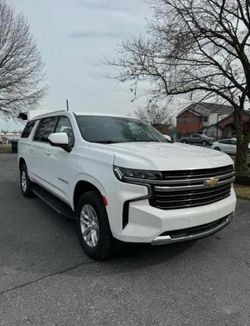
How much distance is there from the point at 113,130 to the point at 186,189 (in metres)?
1.93

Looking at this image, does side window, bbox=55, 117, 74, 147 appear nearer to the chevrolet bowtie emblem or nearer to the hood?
the hood

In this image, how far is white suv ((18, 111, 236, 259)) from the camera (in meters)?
3.31

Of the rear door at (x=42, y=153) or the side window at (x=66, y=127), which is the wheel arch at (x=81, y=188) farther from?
the rear door at (x=42, y=153)

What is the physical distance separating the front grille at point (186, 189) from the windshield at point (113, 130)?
1454 millimetres

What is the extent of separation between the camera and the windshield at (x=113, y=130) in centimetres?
Answer: 464

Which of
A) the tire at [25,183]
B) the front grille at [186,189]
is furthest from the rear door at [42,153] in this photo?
the front grille at [186,189]

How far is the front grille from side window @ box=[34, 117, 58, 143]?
3033mm

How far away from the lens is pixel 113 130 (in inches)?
195

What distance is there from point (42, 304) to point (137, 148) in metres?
2.07

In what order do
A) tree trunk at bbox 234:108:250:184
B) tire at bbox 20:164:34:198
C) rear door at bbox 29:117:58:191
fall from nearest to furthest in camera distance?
rear door at bbox 29:117:58:191 → tire at bbox 20:164:34:198 → tree trunk at bbox 234:108:250:184

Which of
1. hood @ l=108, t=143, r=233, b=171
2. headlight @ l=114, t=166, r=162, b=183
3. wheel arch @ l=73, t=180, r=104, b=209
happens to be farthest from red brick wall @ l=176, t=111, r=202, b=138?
headlight @ l=114, t=166, r=162, b=183

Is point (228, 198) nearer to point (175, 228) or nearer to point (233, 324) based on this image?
point (175, 228)

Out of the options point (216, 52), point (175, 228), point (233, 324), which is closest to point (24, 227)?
point (175, 228)

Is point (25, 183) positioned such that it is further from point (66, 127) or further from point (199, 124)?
point (199, 124)
